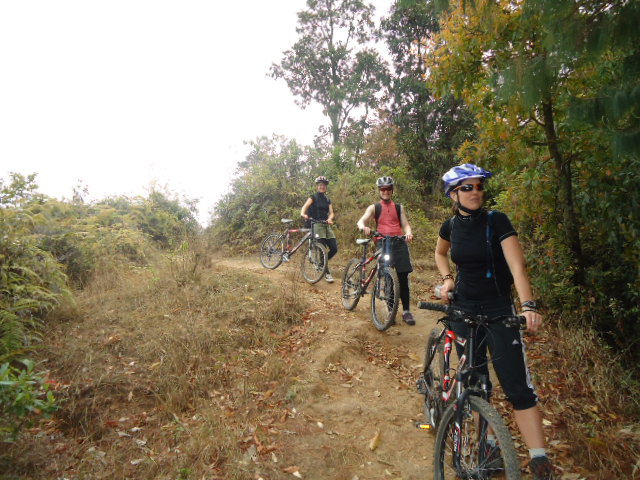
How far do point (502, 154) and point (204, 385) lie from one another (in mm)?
4840

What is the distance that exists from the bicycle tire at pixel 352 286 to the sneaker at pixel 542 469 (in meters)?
3.92

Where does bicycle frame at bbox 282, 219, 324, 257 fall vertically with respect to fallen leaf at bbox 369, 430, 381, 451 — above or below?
above

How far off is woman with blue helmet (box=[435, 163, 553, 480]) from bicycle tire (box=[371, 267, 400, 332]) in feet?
7.91

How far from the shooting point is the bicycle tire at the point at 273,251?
9.27 meters

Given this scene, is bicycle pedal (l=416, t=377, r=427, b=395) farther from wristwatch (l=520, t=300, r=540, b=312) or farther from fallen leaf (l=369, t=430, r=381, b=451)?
wristwatch (l=520, t=300, r=540, b=312)

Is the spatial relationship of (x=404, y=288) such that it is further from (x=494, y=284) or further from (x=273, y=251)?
(x=273, y=251)

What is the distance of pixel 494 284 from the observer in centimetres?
251

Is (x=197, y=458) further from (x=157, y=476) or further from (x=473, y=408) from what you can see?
(x=473, y=408)

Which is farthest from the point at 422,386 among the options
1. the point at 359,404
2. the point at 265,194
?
the point at 265,194

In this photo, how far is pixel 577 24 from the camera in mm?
2787

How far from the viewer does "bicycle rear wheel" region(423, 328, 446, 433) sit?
3025 mm

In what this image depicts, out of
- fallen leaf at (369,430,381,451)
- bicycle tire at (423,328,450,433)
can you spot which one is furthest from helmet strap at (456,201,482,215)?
fallen leaf at (369,430,381,451)

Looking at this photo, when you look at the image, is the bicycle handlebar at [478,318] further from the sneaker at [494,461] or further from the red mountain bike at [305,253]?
the red mountain bike at [305,253]

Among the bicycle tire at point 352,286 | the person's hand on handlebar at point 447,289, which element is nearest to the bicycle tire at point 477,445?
the person's hand on handlebar at point 447,289
